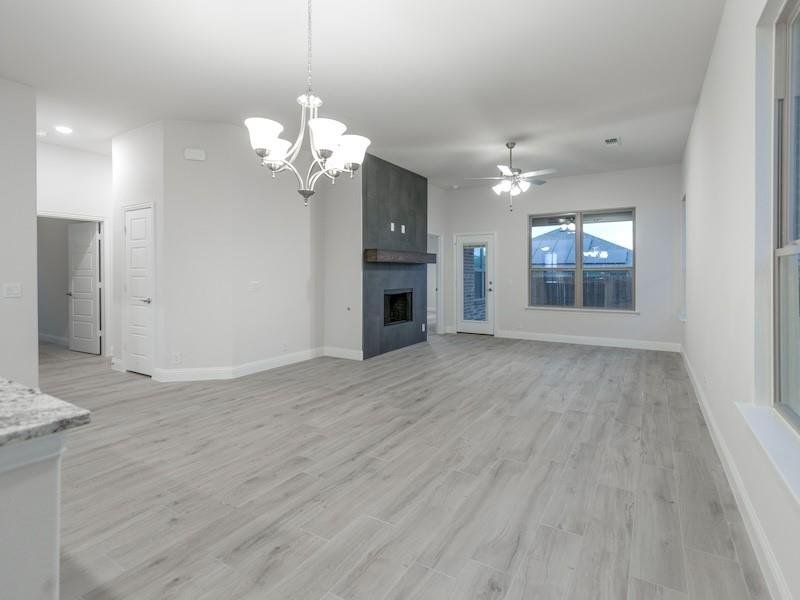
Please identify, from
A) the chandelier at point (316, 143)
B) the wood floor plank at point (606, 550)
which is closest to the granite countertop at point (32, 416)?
the wood floor plank at point (606, 550)

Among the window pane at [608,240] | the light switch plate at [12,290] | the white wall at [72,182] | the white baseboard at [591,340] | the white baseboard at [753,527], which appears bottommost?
the white baseboard at [753,527]

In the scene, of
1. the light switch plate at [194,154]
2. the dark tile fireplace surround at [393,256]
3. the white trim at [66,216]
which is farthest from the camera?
the dark tile fireplace surround at [393,256]

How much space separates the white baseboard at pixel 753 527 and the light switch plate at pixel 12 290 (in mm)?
5655

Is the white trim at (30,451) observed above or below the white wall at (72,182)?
below

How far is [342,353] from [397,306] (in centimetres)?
139

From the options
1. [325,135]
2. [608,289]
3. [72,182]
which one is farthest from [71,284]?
[608,289]

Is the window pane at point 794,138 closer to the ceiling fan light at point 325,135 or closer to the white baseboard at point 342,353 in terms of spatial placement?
the ceiling fan light at point 325,135

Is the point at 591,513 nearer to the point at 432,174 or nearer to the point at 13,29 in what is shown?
the point at 13,29

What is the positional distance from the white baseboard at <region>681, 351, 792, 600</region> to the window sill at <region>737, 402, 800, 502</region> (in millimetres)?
423

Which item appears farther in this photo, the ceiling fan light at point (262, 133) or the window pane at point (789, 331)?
the ceiling fan light at point (262, 133)

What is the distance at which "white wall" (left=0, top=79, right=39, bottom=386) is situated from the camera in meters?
4.06

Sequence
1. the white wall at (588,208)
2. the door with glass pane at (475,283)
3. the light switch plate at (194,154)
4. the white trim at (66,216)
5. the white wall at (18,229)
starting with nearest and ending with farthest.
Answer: the white wall at (18,229), the light switch plate at (194,154), the white trim at (66,216), the white wall at (588,208), the door with glass pane at (475,283)

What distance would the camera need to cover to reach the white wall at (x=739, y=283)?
178 centimetres

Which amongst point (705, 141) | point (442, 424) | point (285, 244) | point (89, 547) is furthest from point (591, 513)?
point (285, 244)
